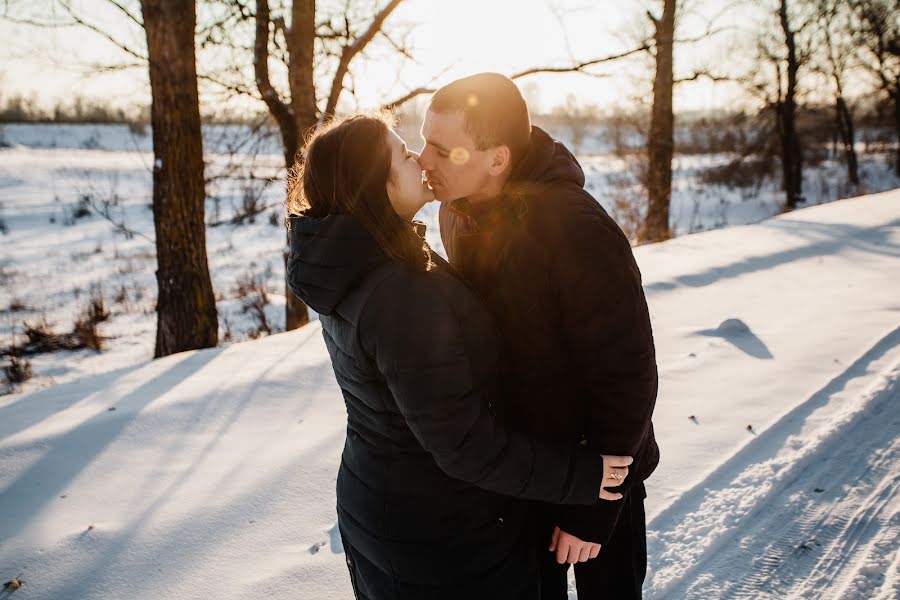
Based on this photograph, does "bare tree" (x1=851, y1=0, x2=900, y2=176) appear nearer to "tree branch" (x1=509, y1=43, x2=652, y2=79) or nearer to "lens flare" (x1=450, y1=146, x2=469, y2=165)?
"tree branch" (x1=509, y1=43, x2=652, y2=79)


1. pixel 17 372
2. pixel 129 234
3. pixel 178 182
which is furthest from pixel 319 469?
pixel 129 234

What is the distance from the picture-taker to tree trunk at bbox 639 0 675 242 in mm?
9008

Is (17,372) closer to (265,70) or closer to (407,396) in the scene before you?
(265,70)

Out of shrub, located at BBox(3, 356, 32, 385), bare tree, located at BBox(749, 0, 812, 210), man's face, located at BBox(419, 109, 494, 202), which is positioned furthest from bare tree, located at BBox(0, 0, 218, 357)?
bare tree, located at BBox(749, 0, 812, 210)

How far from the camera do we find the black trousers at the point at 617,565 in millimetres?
1567

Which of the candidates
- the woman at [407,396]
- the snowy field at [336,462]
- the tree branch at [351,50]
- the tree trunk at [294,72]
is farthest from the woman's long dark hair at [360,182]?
the tree branch at [351,50]

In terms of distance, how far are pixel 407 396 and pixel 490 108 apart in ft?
2.58

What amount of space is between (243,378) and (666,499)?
2.66 m

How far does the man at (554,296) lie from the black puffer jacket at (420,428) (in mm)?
136

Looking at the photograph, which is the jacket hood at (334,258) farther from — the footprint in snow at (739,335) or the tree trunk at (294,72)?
the tree trunk at (294,72)

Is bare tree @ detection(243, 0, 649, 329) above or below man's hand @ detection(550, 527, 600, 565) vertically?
above

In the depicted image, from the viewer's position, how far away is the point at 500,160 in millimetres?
1473

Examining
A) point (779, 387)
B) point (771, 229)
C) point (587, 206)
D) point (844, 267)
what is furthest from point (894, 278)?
point (587, 206)

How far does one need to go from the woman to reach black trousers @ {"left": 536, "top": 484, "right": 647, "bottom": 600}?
261 mm
